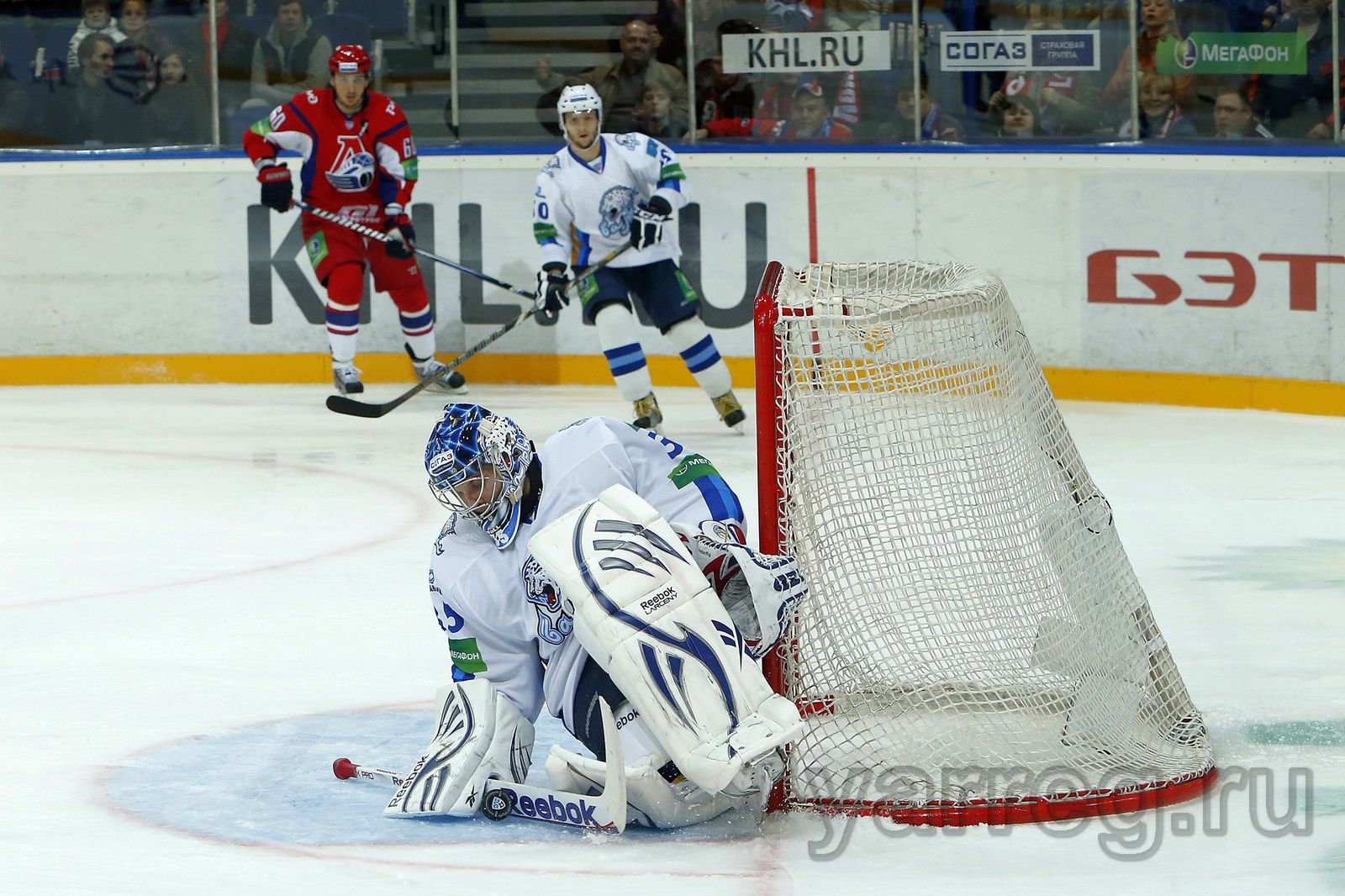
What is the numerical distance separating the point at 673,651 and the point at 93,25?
6119mm

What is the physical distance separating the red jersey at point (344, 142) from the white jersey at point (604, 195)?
106cm

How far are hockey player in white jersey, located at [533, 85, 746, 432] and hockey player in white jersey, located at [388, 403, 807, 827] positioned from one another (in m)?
3.53

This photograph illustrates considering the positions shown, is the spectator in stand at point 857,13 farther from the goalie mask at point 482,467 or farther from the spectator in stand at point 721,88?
the goalie mask at point 482,467

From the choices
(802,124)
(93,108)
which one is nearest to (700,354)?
(802,124)

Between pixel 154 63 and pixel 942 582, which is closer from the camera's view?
pixel 942 582

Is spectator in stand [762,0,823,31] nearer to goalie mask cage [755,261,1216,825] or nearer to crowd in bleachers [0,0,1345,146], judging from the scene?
crowd in bleachers [0,0,1345,146]

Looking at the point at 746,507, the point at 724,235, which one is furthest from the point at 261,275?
the point at 746,507

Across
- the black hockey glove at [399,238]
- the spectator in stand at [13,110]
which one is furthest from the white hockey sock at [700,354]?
the spectator in stand at [13,110]

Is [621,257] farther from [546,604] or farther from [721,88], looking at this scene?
[546,604]

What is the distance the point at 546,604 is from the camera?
8.66ft

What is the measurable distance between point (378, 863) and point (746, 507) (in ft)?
9.33

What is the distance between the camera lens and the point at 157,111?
25.8ft

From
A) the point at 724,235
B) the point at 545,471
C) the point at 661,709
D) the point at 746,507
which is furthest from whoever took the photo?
the point at 724,235

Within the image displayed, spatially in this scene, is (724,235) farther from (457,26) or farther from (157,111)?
(157,111)
